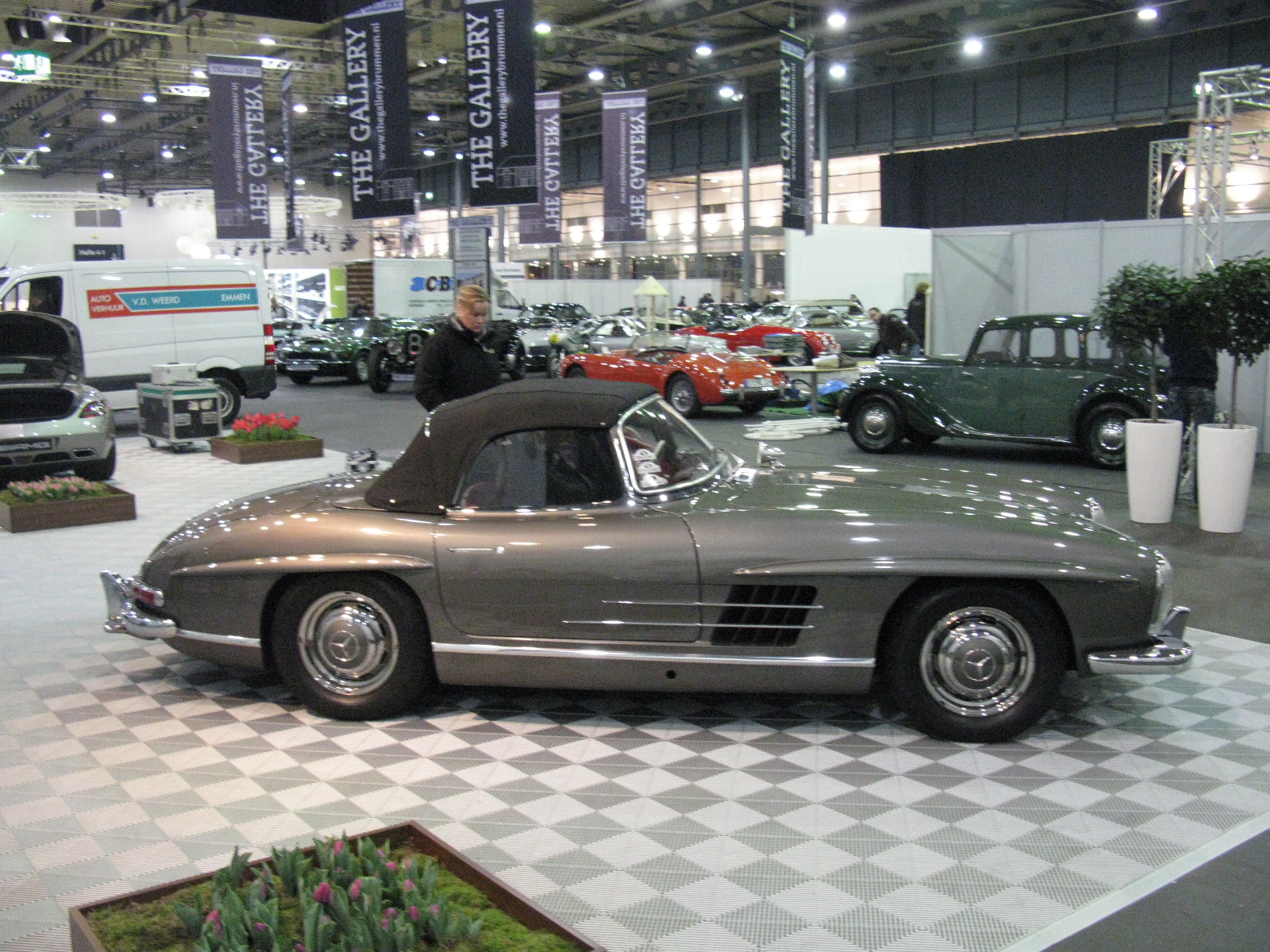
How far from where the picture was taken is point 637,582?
13.8 feet

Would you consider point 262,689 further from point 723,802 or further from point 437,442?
point 723,802

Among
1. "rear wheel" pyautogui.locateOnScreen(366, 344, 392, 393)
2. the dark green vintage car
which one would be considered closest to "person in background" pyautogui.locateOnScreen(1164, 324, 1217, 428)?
the dark green vintage car

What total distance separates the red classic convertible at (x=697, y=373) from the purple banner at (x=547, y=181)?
18.4ft

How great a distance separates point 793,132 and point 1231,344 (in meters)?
11.2

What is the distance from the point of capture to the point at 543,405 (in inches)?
178

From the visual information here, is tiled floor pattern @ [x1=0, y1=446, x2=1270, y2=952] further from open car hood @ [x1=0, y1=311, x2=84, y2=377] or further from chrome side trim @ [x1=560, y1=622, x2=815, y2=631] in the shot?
open car hood @ [x1=0, y1=311, x2=84, y2=377]

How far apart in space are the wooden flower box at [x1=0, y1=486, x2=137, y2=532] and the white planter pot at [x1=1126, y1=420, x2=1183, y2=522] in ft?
24.5

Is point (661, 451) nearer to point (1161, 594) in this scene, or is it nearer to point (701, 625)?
point (701, 625)

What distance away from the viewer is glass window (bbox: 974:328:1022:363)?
1121 centimetres

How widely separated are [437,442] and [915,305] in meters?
14.8

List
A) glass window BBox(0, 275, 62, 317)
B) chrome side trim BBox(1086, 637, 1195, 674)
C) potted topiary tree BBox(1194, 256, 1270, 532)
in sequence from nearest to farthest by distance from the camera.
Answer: chrome side trim BBox(1086, 637, 1195, 674) < potted topiary tree BBox(1194, 256, 1270, 532) < glass window BBox(0, 275, 62, 317)

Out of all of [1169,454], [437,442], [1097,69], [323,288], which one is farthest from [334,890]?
[323,288]

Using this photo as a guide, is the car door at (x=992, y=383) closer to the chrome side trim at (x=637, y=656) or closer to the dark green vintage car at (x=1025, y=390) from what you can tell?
the dark green vintage car at (x=1025, y=390)

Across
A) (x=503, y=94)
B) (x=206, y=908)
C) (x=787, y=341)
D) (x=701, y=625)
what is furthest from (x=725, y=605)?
(x=787, y=341)
